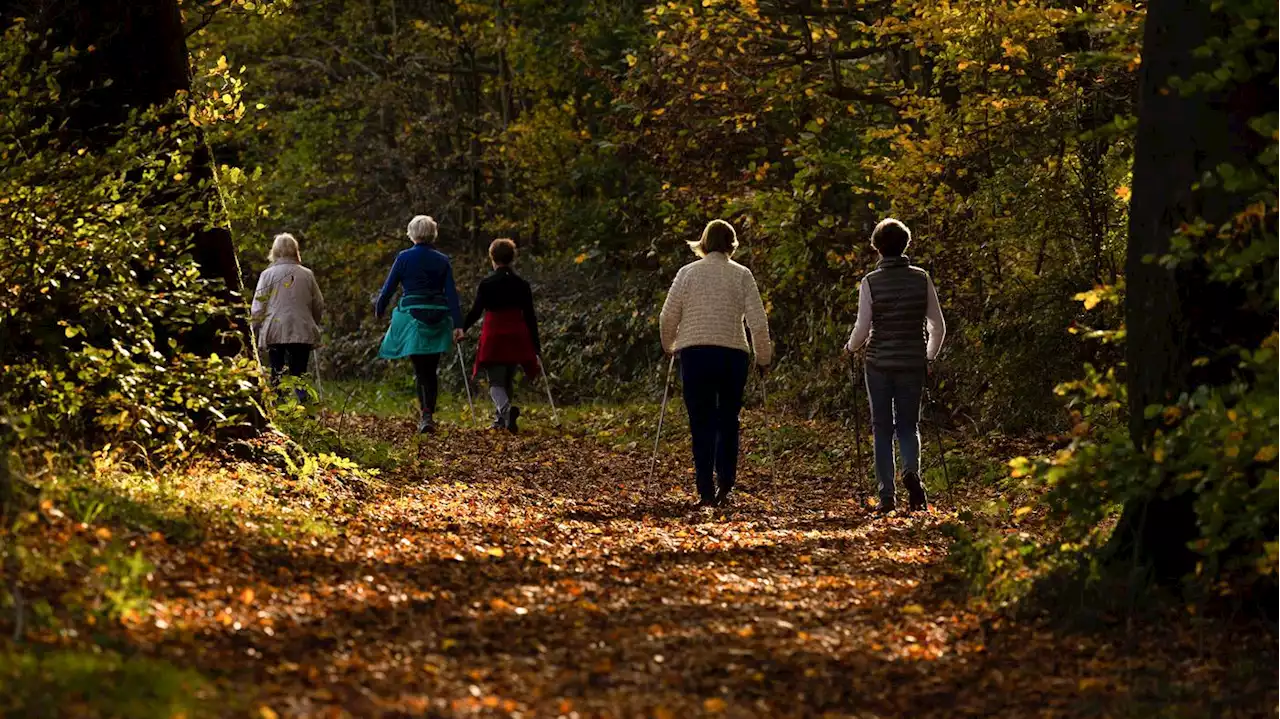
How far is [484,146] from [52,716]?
23874mm

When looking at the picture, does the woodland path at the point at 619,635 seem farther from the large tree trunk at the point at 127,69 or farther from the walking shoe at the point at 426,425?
the walking shoe at the point at 426,425

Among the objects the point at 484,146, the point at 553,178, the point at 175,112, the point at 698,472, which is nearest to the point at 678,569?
the point at 698,472

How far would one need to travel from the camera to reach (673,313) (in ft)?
38.6

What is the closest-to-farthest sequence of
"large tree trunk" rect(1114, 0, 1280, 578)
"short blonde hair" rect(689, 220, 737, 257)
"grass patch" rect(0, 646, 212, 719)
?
1. "grass patch" rect(0, 646, 212, 719)
2. "large tree trunk" rect(1114, 0, 1280, 578)
3. "short blonde hair" rect(689, 220, 737, 257)

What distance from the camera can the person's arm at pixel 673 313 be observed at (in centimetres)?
1172

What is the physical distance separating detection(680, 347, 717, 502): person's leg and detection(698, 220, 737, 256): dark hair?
772mm

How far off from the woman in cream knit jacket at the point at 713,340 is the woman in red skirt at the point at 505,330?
16.8 feet

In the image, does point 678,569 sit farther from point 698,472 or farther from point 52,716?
point 52,716

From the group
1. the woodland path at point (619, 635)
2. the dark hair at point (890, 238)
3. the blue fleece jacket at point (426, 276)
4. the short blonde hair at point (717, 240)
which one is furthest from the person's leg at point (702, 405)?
the blue fleece jacket at point (426, 276)

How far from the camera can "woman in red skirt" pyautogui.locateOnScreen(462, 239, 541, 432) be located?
1677cm

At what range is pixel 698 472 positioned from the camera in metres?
11.8

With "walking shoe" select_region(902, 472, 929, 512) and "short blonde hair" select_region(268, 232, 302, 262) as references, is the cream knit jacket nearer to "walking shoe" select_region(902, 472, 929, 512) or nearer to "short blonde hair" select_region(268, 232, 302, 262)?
"walking shoe" select_region(902, 472, 929, 512)

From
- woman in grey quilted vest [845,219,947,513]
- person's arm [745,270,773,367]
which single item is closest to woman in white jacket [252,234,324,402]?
person's arm [745,270,773,367]

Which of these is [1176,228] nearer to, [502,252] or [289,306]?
[502,252]
